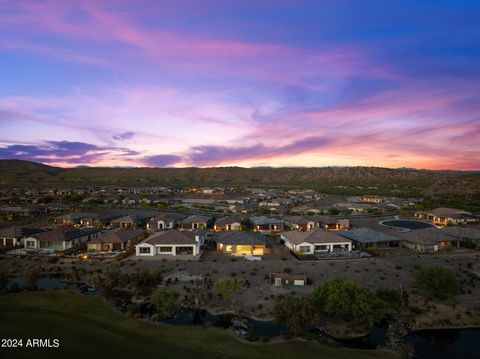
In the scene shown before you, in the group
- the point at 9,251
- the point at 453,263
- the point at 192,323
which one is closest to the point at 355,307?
the point at 192,323

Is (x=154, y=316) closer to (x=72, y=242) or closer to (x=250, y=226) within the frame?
(x=72, y=242)

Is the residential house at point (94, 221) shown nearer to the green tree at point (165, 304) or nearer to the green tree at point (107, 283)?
the green tree at point (107, 283)

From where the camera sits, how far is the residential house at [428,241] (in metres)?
50.5

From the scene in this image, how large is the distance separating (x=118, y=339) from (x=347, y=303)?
18.2 metres

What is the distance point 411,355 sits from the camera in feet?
79.4

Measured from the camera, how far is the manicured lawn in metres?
20.0

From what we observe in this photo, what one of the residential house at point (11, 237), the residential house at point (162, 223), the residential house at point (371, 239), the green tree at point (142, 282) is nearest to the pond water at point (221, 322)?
the green tree at point (142, 282)

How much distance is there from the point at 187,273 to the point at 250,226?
29.4 m

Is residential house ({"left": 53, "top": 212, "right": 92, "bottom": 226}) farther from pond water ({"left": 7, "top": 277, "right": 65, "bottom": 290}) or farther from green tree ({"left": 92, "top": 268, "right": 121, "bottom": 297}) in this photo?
green tree ({"left": 92, "top": 268, "right": 121, "bottom": 297})

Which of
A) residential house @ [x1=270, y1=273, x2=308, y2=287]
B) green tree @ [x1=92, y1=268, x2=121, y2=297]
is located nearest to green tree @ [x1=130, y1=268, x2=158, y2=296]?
green tree @ [x1=92, y1=268, x2=121, y2=297]

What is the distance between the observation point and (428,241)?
50875mm

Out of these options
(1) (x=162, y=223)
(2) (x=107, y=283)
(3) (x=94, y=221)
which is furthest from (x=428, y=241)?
(3) (x=94, y=221)

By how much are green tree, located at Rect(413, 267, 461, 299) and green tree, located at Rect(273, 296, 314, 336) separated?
14895 mm

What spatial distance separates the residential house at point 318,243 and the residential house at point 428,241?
11020mm
